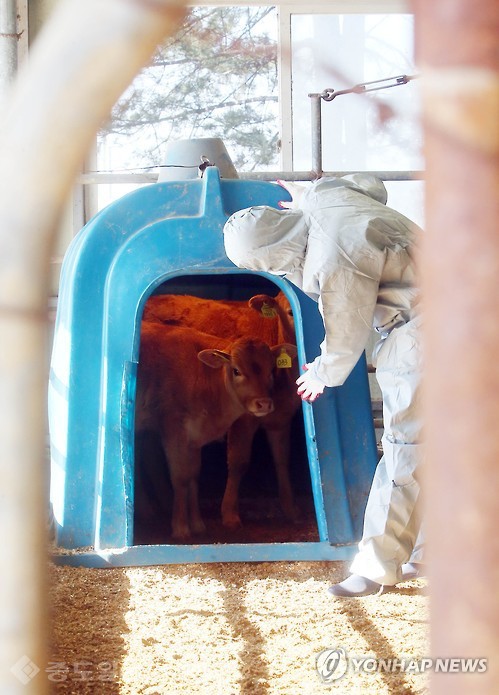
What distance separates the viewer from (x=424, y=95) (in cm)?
68

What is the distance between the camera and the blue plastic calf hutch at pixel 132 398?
3.60 m

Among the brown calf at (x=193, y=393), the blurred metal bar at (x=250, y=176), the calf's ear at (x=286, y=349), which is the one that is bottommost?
the brown calf at (x=193, y=393)

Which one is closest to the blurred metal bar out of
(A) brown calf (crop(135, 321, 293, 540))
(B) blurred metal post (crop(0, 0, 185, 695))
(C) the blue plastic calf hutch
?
(A) brown calf (crop(135, 321, 293, 540))

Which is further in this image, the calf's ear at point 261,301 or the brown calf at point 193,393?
the calf's ear at point 261,301

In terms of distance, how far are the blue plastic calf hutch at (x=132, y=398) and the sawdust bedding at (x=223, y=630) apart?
164mm

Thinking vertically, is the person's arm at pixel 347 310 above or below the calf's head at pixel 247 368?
above

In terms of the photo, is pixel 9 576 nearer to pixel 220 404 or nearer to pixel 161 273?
pixel 161 273

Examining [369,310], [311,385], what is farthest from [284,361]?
[369,310]

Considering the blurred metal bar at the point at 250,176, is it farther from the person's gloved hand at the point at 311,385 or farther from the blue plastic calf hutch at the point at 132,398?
the person's gloved hand at the point at 311,385

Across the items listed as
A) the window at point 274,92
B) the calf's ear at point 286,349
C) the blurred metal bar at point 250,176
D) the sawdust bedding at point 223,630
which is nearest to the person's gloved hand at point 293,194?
the calf's ear at point 286,349

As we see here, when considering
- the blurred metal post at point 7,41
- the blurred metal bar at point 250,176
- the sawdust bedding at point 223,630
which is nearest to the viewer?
the sawdust bedding at point 223,630

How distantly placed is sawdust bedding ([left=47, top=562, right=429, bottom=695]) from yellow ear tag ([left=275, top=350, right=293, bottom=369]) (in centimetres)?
124

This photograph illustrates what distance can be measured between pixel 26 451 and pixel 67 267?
12.3 feet

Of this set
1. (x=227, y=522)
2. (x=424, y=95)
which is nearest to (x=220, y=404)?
(x=227, y=522)
